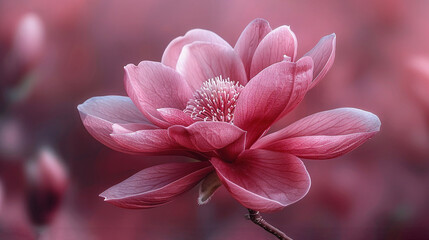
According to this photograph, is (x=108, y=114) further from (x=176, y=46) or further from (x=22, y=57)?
(x=22, y=57)

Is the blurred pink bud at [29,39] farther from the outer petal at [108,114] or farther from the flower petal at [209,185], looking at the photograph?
the flower petal at [209,185]

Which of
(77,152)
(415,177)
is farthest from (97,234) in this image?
(415,177)

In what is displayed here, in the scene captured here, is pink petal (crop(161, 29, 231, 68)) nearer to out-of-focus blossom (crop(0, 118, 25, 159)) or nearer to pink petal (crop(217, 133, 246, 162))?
pink petal (crop(217, 133, 246, 162))

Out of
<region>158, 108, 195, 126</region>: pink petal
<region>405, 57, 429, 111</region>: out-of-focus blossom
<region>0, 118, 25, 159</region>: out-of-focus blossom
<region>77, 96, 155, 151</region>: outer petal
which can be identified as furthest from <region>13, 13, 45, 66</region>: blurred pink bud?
<region>405, 57, 429, 111</region>: out-of-focus blossom

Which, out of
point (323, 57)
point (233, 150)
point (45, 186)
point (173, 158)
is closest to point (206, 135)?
point (233, 150)

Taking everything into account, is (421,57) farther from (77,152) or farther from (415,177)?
(77,152)
